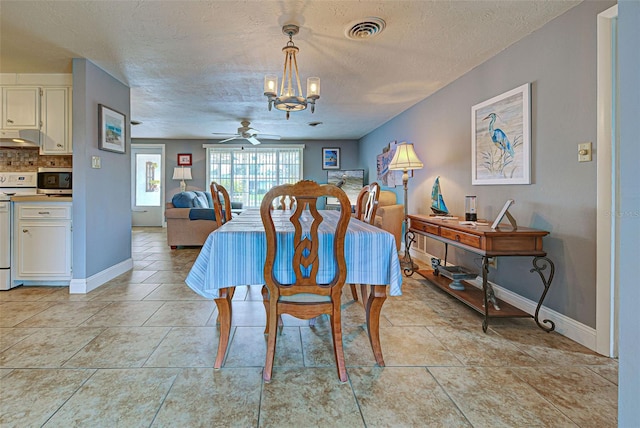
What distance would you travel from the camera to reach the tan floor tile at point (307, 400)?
1.38m

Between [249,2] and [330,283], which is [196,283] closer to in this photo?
[330,283]

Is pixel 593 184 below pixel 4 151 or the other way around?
below

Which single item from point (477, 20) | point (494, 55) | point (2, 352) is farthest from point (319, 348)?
point (494, 55)

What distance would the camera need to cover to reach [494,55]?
2.93 meters

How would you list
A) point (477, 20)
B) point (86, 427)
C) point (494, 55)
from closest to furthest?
1. point (86, 427)
2. point (477, 20)
3. point (494, 55)

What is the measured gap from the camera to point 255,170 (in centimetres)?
837

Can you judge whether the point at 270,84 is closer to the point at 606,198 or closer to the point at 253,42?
the point at 253,42

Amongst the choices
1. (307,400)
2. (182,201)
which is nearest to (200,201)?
(182,201)

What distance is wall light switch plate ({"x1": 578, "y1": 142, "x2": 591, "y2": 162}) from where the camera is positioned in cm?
204

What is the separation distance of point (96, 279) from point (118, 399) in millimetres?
2254

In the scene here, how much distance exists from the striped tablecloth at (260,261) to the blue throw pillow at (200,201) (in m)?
4.39

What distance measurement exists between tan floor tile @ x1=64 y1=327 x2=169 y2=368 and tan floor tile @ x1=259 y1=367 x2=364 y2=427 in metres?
0.85

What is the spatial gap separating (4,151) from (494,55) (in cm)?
552

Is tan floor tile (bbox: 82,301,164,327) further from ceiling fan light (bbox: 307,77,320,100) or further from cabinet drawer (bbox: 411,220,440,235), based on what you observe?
cabinet drawer (bbox: 411,220,440,235)
